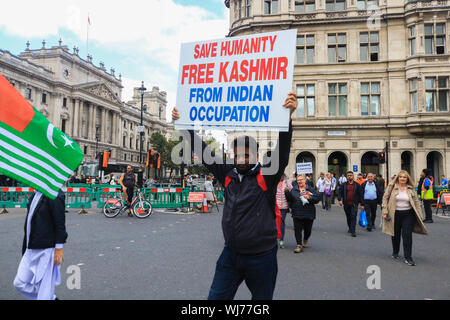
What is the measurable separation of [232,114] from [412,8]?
92.5 feet

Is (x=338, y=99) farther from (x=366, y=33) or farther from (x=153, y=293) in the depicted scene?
(x=153, y=293)

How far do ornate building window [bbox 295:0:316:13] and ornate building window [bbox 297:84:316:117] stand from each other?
6.39 meters

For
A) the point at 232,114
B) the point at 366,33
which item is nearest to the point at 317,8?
the point at 366,33

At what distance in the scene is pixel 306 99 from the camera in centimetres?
2761

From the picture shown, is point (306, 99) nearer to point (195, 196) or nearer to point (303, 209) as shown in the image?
point (195, 196)

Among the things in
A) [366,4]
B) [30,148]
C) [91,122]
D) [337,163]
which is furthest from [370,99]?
[91,122]

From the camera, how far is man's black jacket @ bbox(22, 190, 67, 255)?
367 cm

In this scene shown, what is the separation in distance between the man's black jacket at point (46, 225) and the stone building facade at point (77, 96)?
5136cm

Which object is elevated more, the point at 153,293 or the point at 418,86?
the point at 418,86

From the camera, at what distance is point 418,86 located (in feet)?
82.6

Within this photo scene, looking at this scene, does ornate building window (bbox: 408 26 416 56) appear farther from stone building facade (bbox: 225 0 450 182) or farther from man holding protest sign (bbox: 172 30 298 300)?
Result: man holding protest sign (bbox: 172 30 298 300)

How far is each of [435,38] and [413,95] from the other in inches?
173

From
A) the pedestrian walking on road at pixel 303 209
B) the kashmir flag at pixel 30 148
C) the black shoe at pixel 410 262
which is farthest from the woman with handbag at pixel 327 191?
the kashmir flag at pixel 30 148

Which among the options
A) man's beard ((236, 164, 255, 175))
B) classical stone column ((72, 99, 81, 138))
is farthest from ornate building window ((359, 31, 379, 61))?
classical stone column ((72, 99, 81, 138))
